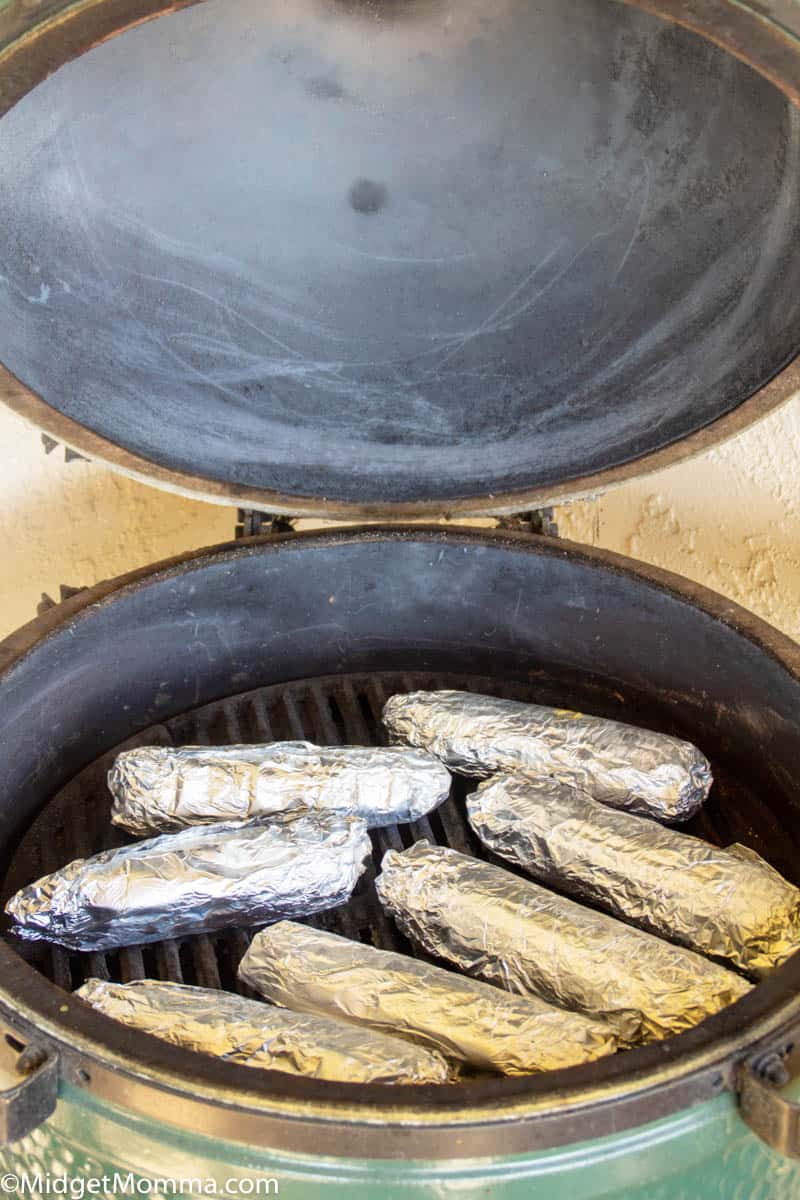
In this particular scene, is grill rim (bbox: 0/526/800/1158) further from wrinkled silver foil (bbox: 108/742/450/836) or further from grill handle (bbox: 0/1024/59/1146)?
wrinkled silver foil (bbox: 108/742/450/836)

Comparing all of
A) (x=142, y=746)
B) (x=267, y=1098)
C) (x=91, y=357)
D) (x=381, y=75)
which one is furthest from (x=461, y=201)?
(x=267, y=1098)

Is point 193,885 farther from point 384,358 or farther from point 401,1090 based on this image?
point 384,358

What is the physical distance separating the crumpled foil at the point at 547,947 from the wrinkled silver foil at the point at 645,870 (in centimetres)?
6

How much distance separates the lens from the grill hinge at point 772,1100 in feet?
2.70

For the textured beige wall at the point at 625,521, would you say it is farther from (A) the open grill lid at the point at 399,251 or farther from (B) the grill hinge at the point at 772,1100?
(B) the grill hinge at the point at 772,1100

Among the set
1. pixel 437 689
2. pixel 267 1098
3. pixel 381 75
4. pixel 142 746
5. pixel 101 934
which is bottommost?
pixel 267 1098

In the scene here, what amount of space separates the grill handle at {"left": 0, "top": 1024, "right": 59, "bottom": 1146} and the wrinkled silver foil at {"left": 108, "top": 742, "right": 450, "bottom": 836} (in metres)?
0.40

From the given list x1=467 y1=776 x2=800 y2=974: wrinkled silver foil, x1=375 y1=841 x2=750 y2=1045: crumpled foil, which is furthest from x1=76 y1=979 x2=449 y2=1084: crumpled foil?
x1=467 y1=776 x2=800 y2=974: wrinkled silver foil

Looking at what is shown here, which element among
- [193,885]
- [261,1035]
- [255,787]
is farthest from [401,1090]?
[255,787]

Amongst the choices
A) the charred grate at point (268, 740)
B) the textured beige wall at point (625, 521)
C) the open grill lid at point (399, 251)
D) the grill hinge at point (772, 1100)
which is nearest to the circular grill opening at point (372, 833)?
the charred grate at point (268, 740)

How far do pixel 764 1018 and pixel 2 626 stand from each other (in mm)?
1417

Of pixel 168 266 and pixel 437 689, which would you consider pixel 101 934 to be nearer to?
pixel 437 689

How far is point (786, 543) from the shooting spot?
1.97m

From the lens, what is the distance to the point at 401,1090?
0.85 meters
